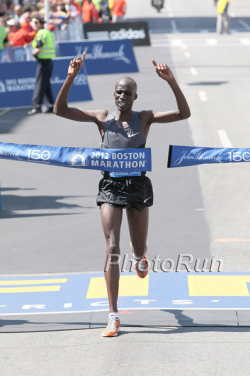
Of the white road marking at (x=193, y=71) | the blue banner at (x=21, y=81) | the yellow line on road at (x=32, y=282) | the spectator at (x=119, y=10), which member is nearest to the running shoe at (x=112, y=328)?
the yellow line on road at (x=32, y=282)

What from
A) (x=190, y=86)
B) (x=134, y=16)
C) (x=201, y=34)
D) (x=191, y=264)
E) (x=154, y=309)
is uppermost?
(x=154, y=309)

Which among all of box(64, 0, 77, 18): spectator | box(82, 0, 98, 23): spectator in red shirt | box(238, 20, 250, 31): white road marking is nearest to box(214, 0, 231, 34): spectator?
box(238, 20, 250, 31): white road marking

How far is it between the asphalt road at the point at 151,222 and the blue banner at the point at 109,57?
2529 mm

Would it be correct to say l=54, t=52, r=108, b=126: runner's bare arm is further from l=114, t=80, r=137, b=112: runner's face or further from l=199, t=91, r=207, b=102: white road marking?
l=199, t=91, r=207, b=102: white road marking

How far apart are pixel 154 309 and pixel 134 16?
4916 cm

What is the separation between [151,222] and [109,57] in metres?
17.6

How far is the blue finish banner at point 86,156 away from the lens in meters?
5.91

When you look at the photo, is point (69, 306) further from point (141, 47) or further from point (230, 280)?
point (141, 47)

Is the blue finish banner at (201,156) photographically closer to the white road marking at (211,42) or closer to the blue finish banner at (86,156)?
the blue finish banner at (86,156)

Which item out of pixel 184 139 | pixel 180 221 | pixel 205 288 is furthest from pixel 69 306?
pixel 184 139

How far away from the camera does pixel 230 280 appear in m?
7.02

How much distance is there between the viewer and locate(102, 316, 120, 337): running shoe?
18.6 ft

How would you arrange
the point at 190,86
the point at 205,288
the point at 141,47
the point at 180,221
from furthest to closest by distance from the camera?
the point at 141,47 < the point at 190,86 < the point at 180,221 < the point at 205,288

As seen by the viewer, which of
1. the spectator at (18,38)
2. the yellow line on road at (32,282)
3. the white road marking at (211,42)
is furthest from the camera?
the white road marking at (211,42)
